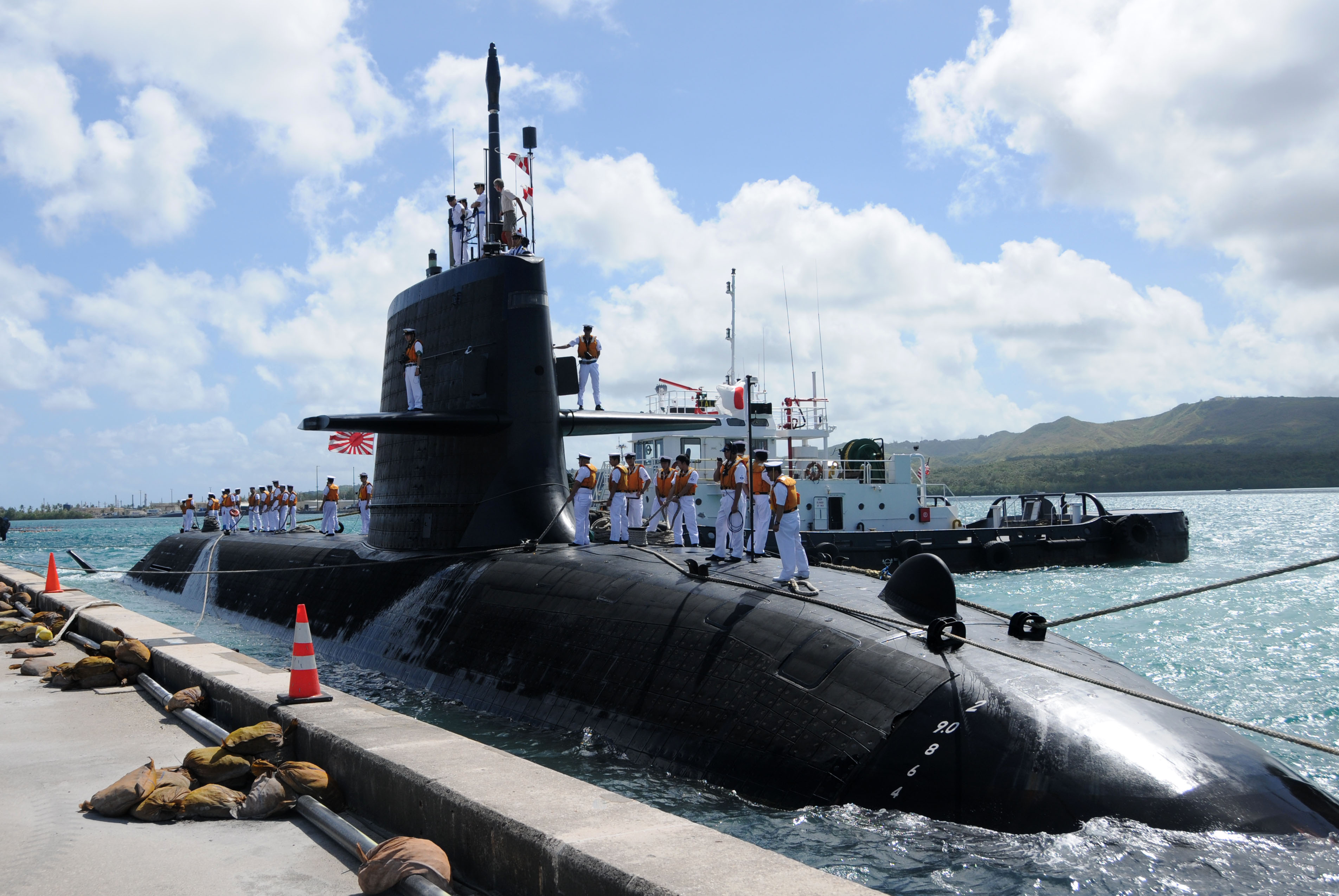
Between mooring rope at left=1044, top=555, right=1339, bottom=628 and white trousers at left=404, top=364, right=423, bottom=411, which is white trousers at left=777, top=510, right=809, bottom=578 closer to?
mooring rope at left=1044, top=555, right=1339, bottom=628

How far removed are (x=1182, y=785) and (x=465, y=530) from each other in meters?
8.85

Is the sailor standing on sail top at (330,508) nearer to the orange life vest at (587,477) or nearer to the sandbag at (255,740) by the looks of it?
the orange life vest at (587,477)

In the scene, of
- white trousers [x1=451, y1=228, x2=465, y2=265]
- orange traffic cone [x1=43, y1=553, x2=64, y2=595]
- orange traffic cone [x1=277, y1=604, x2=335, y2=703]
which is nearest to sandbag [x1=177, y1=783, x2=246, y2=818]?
orange traffic cone [x1=277, y1=604, x2=335, y2=703]

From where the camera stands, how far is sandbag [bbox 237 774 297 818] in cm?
476

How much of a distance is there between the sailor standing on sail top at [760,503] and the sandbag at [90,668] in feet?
20.5

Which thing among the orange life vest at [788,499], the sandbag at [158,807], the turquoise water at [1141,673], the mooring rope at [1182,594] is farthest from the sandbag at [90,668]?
the mooring rope at [1182,594]

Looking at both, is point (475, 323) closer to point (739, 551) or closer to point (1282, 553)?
point (739, 551)

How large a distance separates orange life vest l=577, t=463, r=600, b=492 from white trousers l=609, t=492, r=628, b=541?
838 millimetres

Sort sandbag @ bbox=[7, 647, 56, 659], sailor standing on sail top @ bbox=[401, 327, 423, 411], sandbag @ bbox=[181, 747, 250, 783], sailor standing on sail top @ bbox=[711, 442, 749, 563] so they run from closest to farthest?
sandbag @ bbox=[181, 747, 250, 783], sandbag @ bbox=[7, 647, 56, 659], sailor standing on sail top @ bbox=[711, 442, 749, 563], sailor standing on sail top @ bbox=[401, 327, 423, 411]

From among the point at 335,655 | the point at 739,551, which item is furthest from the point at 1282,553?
the point at 335,655

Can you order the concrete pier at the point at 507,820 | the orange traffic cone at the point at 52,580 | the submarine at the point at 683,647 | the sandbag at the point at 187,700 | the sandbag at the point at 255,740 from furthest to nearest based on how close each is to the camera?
1. the orange traffic cone at the point at 52,580
2. the sandbag at the point at 187,700
3. the submarine at the point at 683,647
4. the sandbag at the point at 255,740
5. the concrete pier at the point at 507,820

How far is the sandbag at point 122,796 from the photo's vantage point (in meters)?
4.82

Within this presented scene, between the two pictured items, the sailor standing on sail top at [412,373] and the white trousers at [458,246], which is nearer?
the sailor standing on sail top at [412,373]

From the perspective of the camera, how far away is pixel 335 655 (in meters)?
12.7
